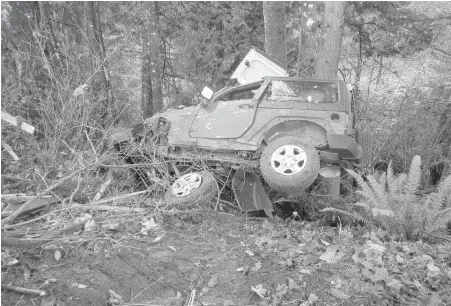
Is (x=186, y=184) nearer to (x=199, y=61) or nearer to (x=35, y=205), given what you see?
(x=35, y=205)

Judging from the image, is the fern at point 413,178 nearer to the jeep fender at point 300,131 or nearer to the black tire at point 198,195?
the jeep fender at point 300,131

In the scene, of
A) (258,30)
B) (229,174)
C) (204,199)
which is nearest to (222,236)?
(204,199)

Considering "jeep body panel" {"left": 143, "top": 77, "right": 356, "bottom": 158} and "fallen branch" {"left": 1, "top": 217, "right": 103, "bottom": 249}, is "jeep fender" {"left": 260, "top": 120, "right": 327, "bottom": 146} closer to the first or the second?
"jeep body panel" {"left": 143, "top": 77, "right": 356, "bottom": 158}

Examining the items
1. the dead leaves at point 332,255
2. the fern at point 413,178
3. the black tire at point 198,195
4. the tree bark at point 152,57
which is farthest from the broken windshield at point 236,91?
the tree bark at point 152,57

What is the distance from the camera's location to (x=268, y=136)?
6.41 meters

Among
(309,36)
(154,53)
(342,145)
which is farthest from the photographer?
(154,53)

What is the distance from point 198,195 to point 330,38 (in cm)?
451

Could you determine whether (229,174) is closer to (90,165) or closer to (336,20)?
(90,165)

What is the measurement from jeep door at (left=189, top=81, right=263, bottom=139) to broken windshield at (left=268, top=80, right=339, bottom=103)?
0.27m

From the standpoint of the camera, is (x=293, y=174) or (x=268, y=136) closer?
(x=293, y=174)

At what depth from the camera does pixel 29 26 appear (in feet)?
31.9

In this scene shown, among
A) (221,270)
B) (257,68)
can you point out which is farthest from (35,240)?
(257,68)

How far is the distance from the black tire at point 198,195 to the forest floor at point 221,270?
701 mm

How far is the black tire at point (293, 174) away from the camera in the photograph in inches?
217
